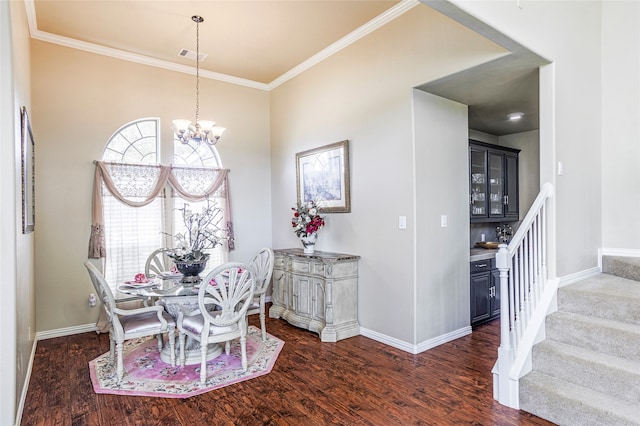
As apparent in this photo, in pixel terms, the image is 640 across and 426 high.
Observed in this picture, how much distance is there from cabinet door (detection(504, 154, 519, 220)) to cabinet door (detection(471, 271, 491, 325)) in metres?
1.38

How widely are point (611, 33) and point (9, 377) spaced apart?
18.0 feet

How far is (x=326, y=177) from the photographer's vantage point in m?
4.62

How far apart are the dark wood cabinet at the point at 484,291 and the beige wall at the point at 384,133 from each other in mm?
380

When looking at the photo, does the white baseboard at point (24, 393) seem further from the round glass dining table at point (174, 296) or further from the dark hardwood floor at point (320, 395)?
the round glass dining table at point (174, 296)

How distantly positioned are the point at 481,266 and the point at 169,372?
349 cm

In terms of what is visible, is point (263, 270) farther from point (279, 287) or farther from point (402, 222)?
point (402, 222)

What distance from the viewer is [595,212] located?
3551 mm

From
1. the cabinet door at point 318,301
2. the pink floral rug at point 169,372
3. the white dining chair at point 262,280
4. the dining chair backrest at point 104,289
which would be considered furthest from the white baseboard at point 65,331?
the cabinet door at point 318,301

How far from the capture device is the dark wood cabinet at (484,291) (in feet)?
13.9

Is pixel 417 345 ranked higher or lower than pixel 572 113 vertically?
lower

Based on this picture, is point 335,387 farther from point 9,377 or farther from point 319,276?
point 9,377

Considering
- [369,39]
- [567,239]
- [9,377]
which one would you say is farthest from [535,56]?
[9,377]

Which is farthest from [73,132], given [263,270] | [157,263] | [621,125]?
[621,125]

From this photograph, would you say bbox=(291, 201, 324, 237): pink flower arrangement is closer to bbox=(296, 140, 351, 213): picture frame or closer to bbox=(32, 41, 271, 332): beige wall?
bbox=(296, 140, 351, 213): picture frame
